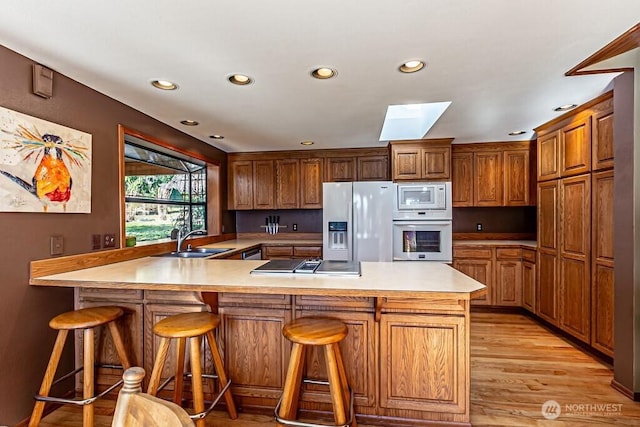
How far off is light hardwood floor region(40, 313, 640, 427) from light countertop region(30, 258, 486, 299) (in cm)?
86

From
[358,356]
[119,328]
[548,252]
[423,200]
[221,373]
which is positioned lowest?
[221,373]

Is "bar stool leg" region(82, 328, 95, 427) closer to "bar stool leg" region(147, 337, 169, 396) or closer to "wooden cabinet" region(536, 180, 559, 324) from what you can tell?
"bar stool leg" region(147, 337, 169, 396)

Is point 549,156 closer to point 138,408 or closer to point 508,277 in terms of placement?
point 508,277

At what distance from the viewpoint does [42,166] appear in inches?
77.0

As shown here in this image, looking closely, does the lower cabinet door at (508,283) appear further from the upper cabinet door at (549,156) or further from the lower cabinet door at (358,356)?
the lower cabinet door at (358,356)

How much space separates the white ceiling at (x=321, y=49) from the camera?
4.82 feet

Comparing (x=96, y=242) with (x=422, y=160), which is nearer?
(x=96, y=242)

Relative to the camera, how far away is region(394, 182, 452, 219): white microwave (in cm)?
396

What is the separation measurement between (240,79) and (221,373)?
1.91 m

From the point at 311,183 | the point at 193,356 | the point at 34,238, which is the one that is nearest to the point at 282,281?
the point at 193,356

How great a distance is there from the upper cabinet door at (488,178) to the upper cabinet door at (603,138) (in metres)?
1.54

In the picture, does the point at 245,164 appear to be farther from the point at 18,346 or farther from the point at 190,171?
the point at 18,346

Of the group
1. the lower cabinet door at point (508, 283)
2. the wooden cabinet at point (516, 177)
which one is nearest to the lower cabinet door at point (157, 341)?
the lower cabinet door at point (508, 283)

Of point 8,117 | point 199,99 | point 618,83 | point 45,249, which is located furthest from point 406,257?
point 8,117
